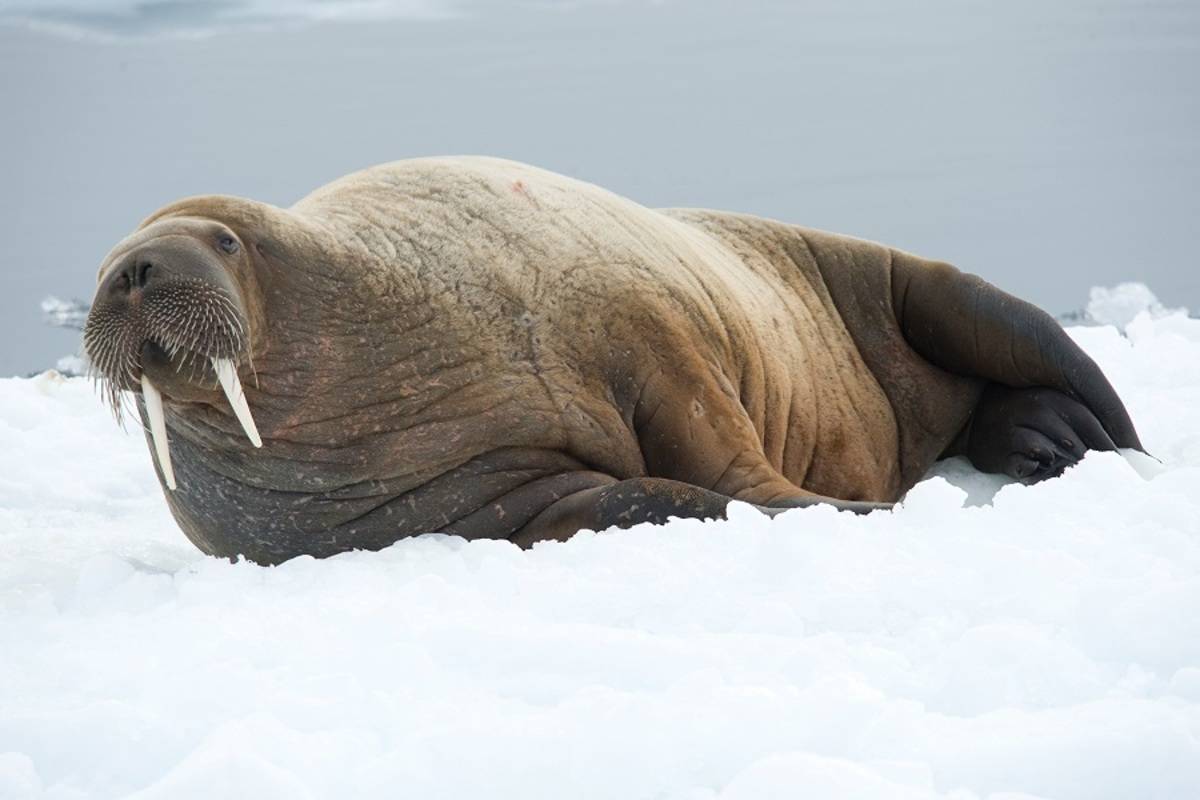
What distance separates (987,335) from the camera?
752cm

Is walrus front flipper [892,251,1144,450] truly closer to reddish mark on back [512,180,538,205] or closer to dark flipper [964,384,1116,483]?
dark flipper [964,384,1116,483]

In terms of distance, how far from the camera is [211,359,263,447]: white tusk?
5.03m

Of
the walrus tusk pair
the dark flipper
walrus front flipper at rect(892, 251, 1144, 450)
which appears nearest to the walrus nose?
the walrus tusk pair

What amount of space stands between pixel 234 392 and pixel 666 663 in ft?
6.95

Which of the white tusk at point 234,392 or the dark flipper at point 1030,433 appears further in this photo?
the dark flipper at point 1030,433

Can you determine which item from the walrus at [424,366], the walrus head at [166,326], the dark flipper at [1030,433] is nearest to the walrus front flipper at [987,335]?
the dark flipper at [1030,433]

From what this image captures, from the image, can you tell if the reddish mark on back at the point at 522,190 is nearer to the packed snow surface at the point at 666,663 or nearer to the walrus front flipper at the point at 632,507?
the walrus front flipper at the point at 632,507

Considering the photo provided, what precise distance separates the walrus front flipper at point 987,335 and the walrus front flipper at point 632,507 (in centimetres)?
247

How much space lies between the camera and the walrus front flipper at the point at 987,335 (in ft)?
24.2

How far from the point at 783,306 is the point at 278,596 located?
3315mm

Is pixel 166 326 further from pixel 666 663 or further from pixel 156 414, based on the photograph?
pixel 666 663

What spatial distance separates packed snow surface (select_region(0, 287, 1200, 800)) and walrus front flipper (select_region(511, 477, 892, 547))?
0.29 metres

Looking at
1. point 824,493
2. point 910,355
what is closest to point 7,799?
point 824,493

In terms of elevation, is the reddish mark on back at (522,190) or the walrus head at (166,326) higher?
the reddish mark on back at (522,190)
